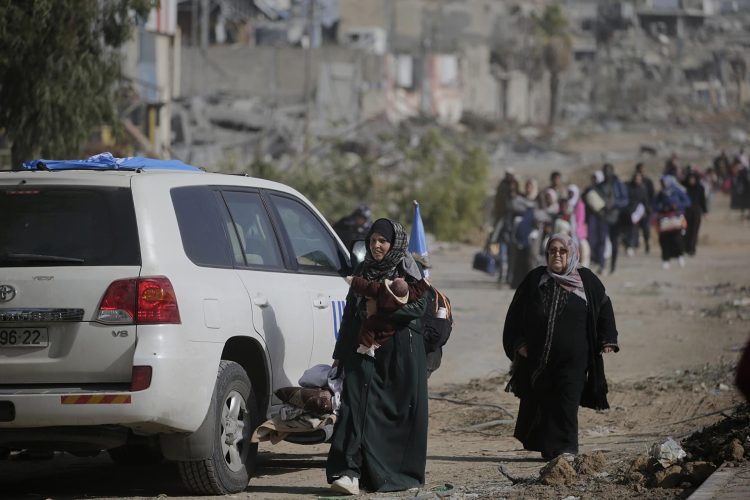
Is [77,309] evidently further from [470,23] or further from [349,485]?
[470,23]

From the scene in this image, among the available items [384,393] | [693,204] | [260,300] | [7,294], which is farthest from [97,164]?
[693,204]

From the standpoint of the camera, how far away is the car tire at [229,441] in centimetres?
727

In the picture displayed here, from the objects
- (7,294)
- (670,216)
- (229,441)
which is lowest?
(670,216)

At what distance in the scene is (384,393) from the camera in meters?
7.62

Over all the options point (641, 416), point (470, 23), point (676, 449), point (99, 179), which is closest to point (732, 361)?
point (641, 416)

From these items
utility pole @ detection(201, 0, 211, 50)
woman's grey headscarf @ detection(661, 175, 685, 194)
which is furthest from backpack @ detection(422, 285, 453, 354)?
utility pole @ detection(201, 0, 211, 50)

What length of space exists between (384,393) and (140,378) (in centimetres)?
144

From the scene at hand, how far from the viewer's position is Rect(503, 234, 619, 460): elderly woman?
8883mm

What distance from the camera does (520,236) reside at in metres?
20.9

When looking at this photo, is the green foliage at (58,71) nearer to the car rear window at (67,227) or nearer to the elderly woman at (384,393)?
the car rear window at (67,227)

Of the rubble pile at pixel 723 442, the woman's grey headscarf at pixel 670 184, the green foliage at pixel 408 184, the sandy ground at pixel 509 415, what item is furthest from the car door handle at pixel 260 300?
the green foliage at pixel 408 184

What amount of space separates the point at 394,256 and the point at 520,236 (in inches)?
530

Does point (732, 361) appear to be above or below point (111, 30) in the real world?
below

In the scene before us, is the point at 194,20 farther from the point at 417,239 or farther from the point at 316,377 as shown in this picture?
the point at 316,377
